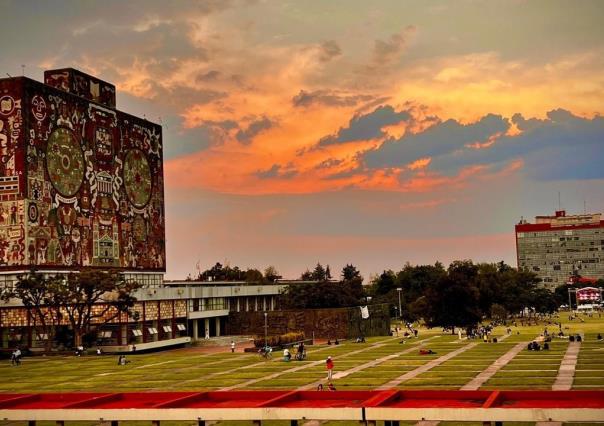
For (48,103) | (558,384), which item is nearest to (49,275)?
(48,103)

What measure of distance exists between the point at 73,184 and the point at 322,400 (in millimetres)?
75095

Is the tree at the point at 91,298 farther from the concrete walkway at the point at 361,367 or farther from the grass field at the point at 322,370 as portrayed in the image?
the concrete walkway at the point at 361,367

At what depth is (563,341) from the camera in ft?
262

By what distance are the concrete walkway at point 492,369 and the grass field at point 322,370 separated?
0.30 metres

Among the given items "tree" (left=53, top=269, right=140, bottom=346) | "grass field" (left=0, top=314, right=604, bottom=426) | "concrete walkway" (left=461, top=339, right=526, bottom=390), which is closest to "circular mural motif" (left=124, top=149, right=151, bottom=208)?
"tree" (left=53, top=269, right=140, bottom=346)

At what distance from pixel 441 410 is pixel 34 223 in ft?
243

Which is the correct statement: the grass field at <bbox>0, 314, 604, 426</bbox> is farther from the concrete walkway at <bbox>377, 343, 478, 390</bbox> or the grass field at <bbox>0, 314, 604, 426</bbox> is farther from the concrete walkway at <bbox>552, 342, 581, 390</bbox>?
the concrete walkway at <bbox>552, 342, 581, 390</bbox>

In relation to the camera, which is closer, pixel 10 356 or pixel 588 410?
pixel 588 410

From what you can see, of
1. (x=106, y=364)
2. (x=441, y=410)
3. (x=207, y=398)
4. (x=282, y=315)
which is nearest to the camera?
(x=441, y=410)

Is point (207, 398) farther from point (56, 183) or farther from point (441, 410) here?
point (56, 183)

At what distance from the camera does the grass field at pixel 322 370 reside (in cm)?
5209

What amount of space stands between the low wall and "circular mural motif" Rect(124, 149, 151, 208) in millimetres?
25181

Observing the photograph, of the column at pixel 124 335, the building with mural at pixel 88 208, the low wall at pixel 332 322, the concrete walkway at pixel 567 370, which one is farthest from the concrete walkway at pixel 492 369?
the column at pixel 124 335

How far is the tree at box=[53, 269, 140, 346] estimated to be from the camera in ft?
281
